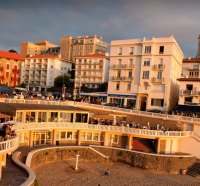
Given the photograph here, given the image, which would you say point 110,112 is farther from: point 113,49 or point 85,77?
point 85,77

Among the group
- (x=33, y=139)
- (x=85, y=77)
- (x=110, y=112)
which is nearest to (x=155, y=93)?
(x=110, y=112)

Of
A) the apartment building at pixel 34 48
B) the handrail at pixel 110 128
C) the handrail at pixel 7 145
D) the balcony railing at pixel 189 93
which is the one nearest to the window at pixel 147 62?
the balcony railing at pixel 189 93

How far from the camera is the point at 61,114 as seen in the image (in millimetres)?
40812

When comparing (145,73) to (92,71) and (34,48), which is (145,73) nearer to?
(92,71)

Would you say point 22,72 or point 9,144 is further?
point 22,72

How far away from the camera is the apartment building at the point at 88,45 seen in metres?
140

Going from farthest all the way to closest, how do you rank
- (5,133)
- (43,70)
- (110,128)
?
(43,70)
(110,128)
(5,133)

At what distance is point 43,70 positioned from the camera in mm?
107688

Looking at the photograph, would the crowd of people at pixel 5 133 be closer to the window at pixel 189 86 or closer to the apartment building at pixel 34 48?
the window at pixel 189 86

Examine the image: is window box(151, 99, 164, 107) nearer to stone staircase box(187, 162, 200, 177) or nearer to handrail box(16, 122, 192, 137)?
handrail box(16, 122, 192, 137)

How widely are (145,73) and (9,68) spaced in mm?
51869

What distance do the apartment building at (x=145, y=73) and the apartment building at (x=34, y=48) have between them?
102777 millimetres

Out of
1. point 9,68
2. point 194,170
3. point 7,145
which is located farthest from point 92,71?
point 7,145

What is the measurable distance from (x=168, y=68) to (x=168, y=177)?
28398 mm
